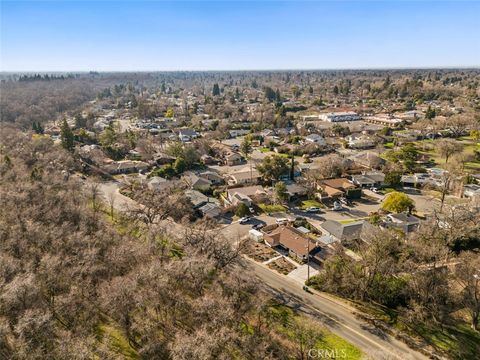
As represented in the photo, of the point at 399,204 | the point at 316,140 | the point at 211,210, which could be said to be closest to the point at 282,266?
the point at 211,210

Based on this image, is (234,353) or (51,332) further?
(234,353)

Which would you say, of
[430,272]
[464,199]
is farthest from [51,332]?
[464,199]

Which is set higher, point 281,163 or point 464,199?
point 281,163

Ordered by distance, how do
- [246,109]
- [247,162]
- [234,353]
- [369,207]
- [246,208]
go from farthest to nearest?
1. [246,109]
2. [247,162]
3. [369,207]
4. [246,208]
5. [234,353]

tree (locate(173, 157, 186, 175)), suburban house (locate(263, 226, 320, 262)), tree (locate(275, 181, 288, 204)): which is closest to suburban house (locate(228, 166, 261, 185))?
tree (locate(173, 157, 186, 175))

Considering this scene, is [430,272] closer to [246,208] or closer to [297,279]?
[297,279]

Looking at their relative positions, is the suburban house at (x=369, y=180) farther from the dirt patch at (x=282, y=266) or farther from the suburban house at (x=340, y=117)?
the suburban house at (x=340, y=117)

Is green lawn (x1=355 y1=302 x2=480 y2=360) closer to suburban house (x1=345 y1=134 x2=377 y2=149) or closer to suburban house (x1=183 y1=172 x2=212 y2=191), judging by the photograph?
suburban house (x1=183 y1=172 x2=212 y2=191)
